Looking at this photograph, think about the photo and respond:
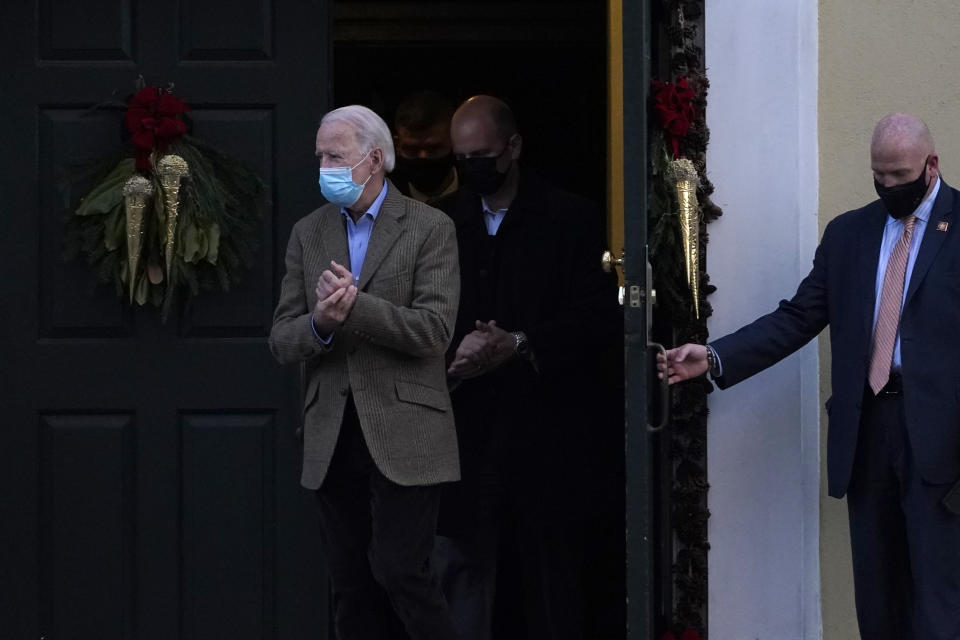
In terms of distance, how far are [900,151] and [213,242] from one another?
2243mm

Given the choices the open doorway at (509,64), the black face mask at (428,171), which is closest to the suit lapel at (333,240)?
the black face mask at (428,171)

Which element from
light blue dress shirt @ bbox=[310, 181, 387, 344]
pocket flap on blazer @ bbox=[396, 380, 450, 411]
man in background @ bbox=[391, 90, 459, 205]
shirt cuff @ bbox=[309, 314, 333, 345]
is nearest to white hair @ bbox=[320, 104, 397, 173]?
light blue dress shirt @ bbox=[310, 181, 387, 344]

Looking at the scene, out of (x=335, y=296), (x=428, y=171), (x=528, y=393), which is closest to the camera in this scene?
(x=335, y=296)

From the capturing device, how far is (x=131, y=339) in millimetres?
5398

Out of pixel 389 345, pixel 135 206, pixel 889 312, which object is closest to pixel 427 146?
pixel 135 206

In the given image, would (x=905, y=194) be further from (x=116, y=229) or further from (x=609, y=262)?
(x=116, y=229)

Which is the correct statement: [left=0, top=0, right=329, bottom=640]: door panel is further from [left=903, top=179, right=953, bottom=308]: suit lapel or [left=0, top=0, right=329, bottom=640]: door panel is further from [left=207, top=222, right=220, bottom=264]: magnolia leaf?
[left=903, top=179, right=953, bottom=308]: suit lapel

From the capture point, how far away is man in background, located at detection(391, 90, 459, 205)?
6.04 m

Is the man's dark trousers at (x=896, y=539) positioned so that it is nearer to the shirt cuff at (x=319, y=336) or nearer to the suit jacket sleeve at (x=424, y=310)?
the suit jacket sleeve at (x=424, y=310)

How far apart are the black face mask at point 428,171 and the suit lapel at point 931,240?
81.6 inches

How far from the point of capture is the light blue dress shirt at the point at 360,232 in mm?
4648

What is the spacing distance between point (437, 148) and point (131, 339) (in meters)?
1.44

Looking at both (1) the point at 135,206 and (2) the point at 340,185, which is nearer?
(2) the point at 340,185

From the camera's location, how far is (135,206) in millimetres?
5207
